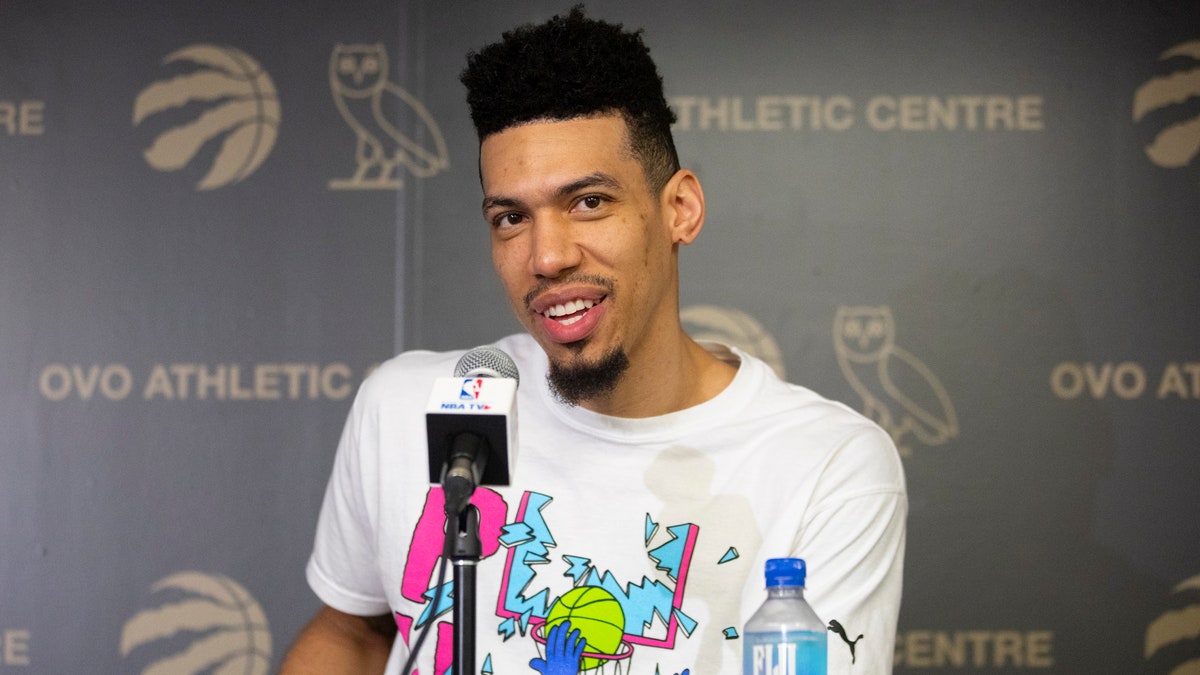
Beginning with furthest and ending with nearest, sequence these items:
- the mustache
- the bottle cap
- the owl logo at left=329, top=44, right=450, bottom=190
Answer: the owl logo at left=329, top=44, right=450, bottom=190 → the mustache → the bottle cap

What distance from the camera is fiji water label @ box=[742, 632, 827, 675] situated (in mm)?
1088

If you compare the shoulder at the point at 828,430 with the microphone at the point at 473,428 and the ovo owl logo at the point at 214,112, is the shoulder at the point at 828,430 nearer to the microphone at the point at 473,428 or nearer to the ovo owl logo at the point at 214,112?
the microphone at the point at 473,428

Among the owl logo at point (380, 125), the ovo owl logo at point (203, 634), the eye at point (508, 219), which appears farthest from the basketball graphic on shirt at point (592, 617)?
the owl logo at point (380, 125)

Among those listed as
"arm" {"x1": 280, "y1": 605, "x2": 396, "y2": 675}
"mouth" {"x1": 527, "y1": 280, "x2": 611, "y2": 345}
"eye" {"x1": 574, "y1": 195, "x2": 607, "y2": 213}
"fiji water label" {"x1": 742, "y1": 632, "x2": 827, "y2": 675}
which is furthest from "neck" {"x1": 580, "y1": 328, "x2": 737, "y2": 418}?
"fiji water label" {"x1": 742, "y1": 632, "x2": 827, "y2": 675}

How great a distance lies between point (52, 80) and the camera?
2.78 m

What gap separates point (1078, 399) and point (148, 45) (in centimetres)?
224

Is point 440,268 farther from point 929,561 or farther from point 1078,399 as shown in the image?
point 1078,399

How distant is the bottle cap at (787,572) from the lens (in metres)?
1.08

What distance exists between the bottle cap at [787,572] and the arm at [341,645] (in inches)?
35.6

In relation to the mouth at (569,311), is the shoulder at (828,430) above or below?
below

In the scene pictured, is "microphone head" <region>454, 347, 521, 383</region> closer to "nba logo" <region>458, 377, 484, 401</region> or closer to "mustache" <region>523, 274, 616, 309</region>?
"nba logo" <region>458, 377, 484, 401</region>

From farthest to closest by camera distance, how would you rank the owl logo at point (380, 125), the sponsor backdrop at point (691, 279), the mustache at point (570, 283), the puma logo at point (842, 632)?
the owl logo at point (380, 125) → the sponsor backdrop at point (691, 279) → the mustache at point (570, 283) → the puma logo at point (842, 632)

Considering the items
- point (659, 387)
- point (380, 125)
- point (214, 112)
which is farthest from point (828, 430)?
point (214, 112)

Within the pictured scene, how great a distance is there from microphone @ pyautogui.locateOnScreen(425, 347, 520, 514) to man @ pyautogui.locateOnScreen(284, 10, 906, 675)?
1.78ft
